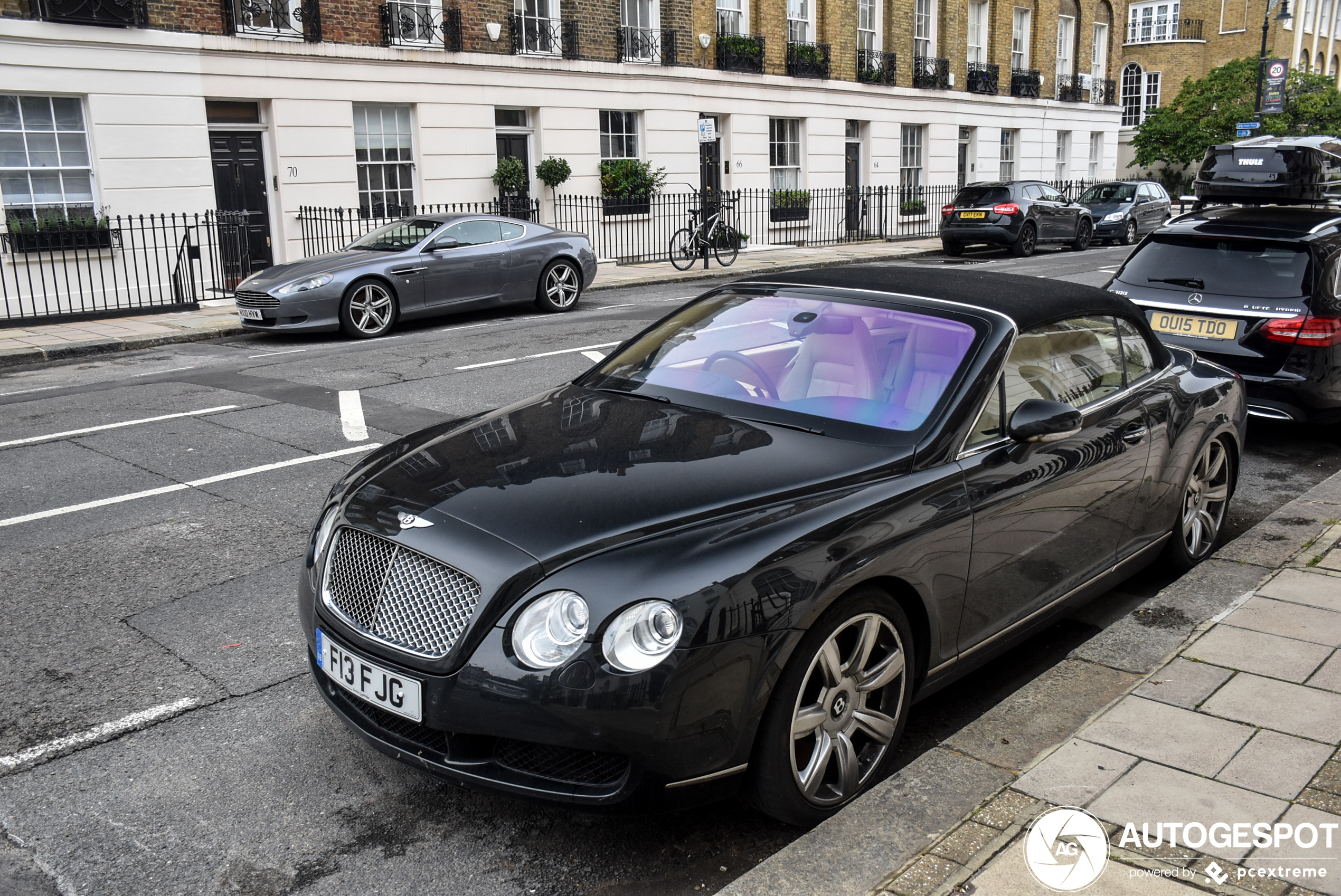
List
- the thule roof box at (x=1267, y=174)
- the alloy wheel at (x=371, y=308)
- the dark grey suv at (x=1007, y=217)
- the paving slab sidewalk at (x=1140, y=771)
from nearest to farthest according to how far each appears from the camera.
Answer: the paving slab sidewalk at (x=1140, y=771) → the thule roof box at (x=1267, y=174) → the alloy wheel at (x=371, y=308) → the dark grey suv at (x=1007, y=217)

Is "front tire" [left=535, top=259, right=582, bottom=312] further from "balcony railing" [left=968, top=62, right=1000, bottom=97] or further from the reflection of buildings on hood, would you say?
"balcony railing" [left=968, top=62, right=1000, bottom=97]

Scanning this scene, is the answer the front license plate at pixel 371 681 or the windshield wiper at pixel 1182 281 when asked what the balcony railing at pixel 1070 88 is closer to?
the windshield wiper at pixel 1182 281

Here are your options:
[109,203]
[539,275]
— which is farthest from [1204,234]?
[109,203]

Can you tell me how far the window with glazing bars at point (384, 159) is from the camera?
20.0m

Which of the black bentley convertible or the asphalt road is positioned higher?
the black bentley convertible

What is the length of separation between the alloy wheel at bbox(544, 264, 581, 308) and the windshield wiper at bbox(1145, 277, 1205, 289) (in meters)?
9.53

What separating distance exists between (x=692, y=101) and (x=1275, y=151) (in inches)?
671

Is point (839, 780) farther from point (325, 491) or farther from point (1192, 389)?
point (325, 491)

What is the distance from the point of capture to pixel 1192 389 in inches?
202

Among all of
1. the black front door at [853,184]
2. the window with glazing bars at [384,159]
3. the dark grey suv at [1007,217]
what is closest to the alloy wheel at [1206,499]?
the window with glazing bars at [384,159]

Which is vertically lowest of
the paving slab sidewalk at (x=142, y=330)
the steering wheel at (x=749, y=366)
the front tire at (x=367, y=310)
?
the paving slab sidewalk at (x=142, y=330)

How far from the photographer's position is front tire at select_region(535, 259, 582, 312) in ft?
52.1

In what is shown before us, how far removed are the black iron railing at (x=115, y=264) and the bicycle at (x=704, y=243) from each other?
27.8 ft

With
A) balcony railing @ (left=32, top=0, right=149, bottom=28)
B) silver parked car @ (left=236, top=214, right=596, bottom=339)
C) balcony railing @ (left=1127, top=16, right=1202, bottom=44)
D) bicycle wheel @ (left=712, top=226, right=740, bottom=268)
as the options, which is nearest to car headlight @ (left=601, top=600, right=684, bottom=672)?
silver parked car @ (left=236, top=214, right=596, bottom=339)
